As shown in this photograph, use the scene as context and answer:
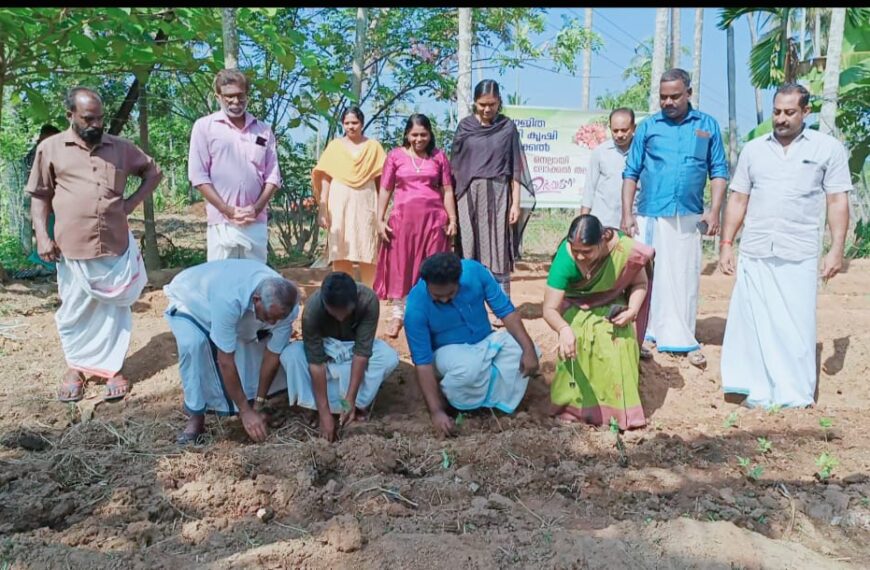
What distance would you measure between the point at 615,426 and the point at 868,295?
5.00 m

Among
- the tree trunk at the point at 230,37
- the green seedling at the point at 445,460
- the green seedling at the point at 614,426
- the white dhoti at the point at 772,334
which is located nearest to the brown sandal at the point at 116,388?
the green seedling at the point at 445,460

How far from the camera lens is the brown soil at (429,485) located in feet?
7.86

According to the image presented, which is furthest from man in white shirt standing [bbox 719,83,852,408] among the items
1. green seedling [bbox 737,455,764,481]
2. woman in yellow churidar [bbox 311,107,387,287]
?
woman in yellow churidar [bbox 311,107,387,287]

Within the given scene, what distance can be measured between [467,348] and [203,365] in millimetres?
1365

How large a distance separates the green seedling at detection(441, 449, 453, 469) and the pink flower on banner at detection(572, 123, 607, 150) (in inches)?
246

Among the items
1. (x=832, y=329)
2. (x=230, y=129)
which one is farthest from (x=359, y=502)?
(x=832, y=329)

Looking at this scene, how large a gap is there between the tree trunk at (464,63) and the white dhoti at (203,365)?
4.56 metres

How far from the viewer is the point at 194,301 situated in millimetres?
3572

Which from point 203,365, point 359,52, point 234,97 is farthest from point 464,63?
point 203,365

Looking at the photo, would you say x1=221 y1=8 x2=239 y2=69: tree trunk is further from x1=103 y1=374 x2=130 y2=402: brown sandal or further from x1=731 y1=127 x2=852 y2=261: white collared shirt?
x1=731 y1=127 x2=852 y2=261: white collared shirt

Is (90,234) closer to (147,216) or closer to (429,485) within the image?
(429,485)

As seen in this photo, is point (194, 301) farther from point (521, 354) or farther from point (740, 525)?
point (740, 525)

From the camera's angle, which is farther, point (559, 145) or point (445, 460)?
point (559, 145)

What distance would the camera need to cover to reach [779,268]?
4.08 m
